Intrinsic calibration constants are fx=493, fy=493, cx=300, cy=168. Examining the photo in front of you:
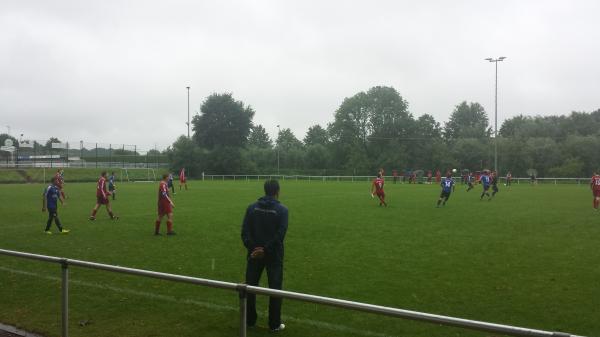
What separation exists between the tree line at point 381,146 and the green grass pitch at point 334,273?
53.7 metres

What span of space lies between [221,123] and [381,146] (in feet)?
90.3

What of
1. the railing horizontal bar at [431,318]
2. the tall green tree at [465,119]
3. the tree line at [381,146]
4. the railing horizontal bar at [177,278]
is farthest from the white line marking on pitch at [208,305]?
the tall green tree at [465,119]

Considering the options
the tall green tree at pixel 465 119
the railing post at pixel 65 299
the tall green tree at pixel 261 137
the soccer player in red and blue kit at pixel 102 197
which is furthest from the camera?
the tall green tree at pixel 261 137

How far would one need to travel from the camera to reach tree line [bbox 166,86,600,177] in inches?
2640

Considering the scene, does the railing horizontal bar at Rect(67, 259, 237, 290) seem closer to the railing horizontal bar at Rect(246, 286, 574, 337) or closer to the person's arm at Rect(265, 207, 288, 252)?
the railing horizontal bar at Rect(246, 286, 574, 337)

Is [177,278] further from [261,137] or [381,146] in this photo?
[261,137]

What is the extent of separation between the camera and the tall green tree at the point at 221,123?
8256cm

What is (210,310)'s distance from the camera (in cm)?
645

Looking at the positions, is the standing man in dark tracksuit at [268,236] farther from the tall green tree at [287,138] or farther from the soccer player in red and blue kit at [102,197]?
the tall green tree at [287,138]

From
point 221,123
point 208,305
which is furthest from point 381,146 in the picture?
point 208,305

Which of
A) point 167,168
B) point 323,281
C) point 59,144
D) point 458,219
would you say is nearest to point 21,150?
point 59,144

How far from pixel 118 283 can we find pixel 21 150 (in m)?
74.5

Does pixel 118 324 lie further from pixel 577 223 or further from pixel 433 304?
pixel 577 223

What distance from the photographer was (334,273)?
30.3 ft
